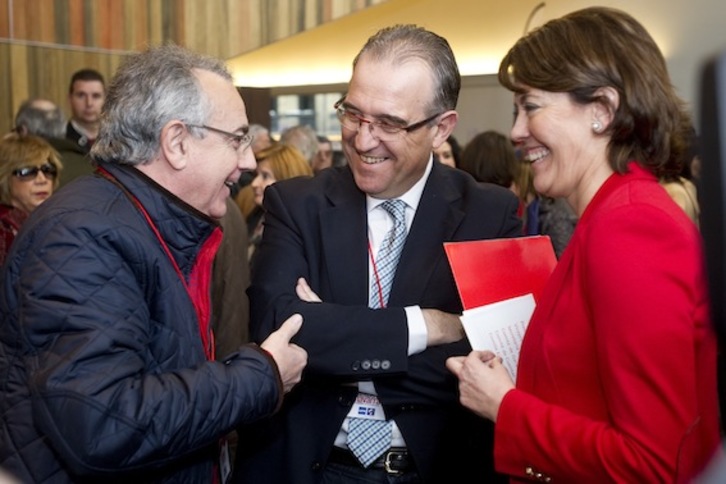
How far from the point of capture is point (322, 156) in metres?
7.69

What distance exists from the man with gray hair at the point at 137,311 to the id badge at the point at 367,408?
0.22 meters

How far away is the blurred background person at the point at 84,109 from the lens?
19.4 ft

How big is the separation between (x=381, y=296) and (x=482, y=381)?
0.45 metres

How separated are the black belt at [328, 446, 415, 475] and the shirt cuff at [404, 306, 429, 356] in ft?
0.82

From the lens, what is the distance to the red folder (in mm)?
1874

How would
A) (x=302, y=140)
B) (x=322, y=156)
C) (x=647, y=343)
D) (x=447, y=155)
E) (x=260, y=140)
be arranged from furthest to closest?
(x=322, y=156)
(x=260, y=140)
(x=302, y=140)
(x=447, y=155)
(x=647, y=343)

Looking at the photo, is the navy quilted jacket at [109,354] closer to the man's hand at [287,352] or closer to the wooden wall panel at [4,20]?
the man's hand at [287,352]

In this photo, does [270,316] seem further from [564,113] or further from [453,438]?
[564,113]

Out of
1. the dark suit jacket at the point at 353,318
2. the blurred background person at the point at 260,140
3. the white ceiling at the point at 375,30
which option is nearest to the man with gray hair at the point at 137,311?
the dark suit jacket at the point at 353,318

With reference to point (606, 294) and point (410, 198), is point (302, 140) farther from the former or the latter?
point (606, 294)

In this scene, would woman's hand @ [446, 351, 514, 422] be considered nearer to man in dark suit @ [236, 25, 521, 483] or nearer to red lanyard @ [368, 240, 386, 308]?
man in dark suit @ [236, 25, 521, 483]

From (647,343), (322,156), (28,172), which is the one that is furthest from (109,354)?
(322,156)

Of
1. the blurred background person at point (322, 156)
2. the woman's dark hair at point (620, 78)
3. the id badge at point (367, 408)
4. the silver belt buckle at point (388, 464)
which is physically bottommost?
the silver belt buckle at point (388, 464)

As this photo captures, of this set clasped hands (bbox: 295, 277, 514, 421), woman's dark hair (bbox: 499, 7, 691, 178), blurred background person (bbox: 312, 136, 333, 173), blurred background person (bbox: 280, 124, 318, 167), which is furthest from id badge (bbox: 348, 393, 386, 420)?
blurred background person (bbox: 312, 136, 333, 173)
